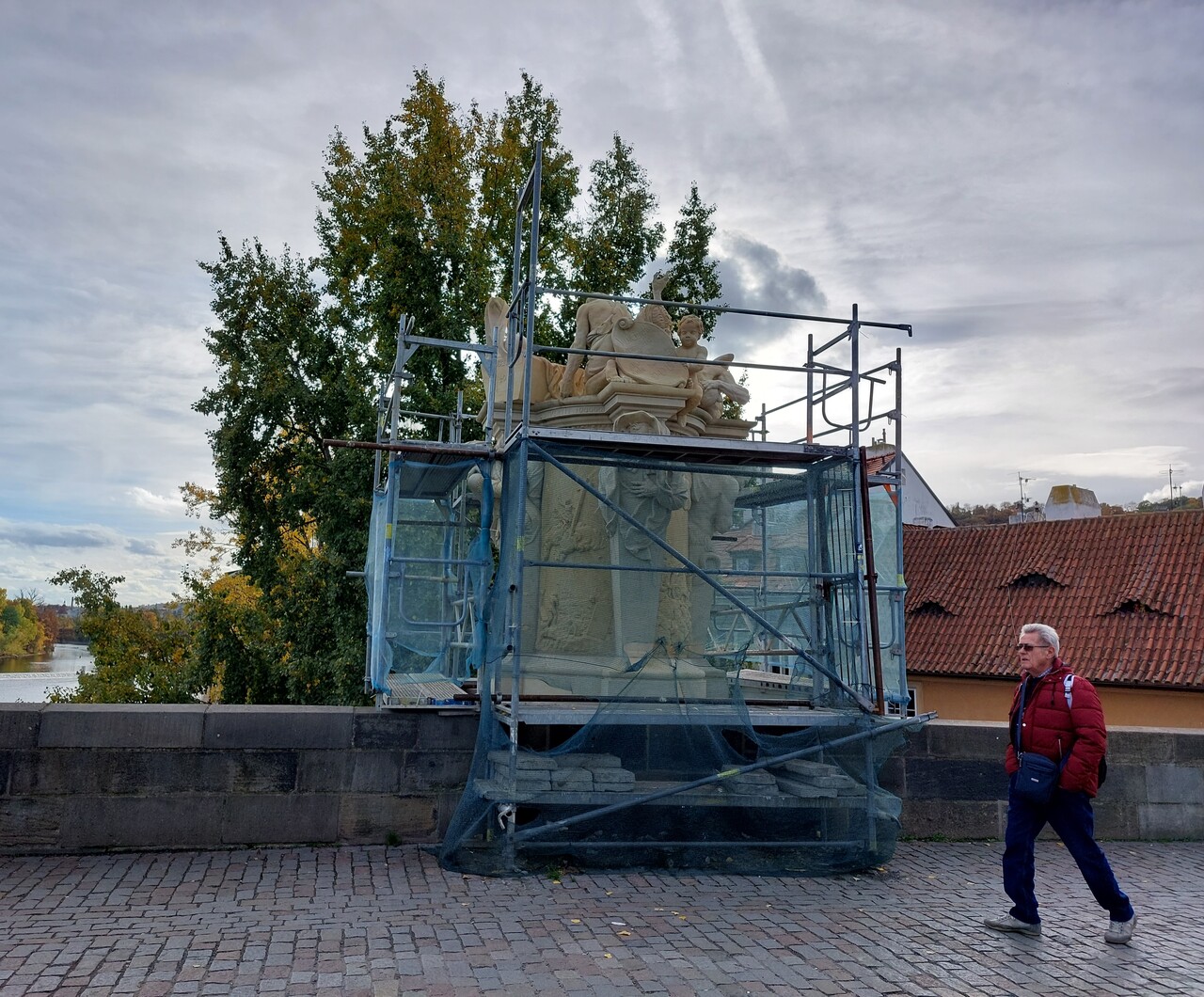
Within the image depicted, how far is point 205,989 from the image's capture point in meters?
4.45

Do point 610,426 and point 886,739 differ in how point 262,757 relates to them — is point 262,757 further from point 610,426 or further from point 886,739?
point 886,739

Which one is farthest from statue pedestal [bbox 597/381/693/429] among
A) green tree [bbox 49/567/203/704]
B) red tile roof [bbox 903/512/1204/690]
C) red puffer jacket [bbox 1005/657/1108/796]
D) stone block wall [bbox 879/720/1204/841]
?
green tree [bbox 49/567/203/704]

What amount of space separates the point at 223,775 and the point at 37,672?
51063mm

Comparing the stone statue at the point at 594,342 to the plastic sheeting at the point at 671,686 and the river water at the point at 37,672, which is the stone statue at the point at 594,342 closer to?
the plastic sheeting at the point at 671,686

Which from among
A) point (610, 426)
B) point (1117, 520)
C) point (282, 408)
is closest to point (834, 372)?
point (610, 426)

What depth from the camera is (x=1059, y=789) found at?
217 inches

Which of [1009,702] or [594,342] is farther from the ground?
[594,342]

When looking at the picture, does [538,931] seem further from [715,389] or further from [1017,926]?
[715,389]

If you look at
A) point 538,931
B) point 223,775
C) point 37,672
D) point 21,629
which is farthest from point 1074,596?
point 21,629

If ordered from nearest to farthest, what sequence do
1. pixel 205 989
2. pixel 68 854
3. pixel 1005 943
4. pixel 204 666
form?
pixel 205 989 → pixel 1005 943 → pixel 68 854 → pixel 204 666

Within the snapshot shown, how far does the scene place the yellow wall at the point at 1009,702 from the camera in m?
20.4

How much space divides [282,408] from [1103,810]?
1686 centimetres

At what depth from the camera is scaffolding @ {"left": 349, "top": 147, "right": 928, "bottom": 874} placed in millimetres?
6875

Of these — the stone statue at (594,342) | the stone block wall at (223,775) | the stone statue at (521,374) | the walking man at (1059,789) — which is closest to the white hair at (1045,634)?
the walking man at (1059,789)
